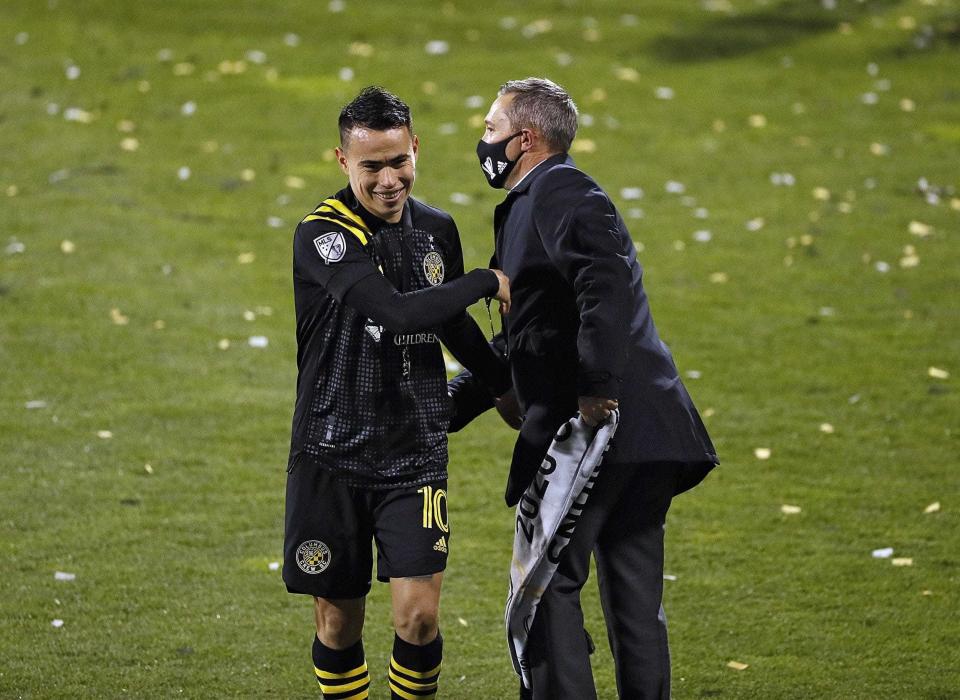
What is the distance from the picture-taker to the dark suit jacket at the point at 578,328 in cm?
402

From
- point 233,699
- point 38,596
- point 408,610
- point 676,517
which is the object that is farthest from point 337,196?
point 676,517

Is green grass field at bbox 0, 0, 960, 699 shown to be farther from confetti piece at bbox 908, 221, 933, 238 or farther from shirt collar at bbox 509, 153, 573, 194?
shirt collar at bbox 509, 153, 573, 194

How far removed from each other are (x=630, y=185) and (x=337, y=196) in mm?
7996

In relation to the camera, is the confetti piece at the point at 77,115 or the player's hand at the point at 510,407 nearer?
the player's hand at the point at 510,407

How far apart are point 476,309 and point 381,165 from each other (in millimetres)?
5749

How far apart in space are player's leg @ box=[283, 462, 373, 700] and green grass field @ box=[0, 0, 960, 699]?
0.86m

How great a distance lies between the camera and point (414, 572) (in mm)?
4148

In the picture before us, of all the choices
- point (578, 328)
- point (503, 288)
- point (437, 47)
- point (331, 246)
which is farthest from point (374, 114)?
point (437, 47)

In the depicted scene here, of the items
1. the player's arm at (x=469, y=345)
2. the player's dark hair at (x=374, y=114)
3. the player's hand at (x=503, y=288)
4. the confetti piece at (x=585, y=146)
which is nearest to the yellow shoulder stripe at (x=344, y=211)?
the player's dark hair at (x=374, y=114)

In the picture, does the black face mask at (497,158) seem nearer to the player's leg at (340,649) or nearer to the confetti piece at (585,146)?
the player's leg at (340,649)

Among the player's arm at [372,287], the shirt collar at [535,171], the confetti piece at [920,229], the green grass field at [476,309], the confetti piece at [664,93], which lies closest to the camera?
the player's arm at [372,287]

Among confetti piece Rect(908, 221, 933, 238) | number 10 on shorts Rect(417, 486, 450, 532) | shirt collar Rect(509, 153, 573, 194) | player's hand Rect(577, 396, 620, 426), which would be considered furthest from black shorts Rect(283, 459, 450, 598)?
confetti piece Rect(908, 221, 933, 238)

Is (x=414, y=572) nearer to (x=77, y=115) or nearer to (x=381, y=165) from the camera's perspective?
(x=381, y=165)

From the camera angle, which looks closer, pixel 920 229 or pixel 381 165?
pixel 381 165
